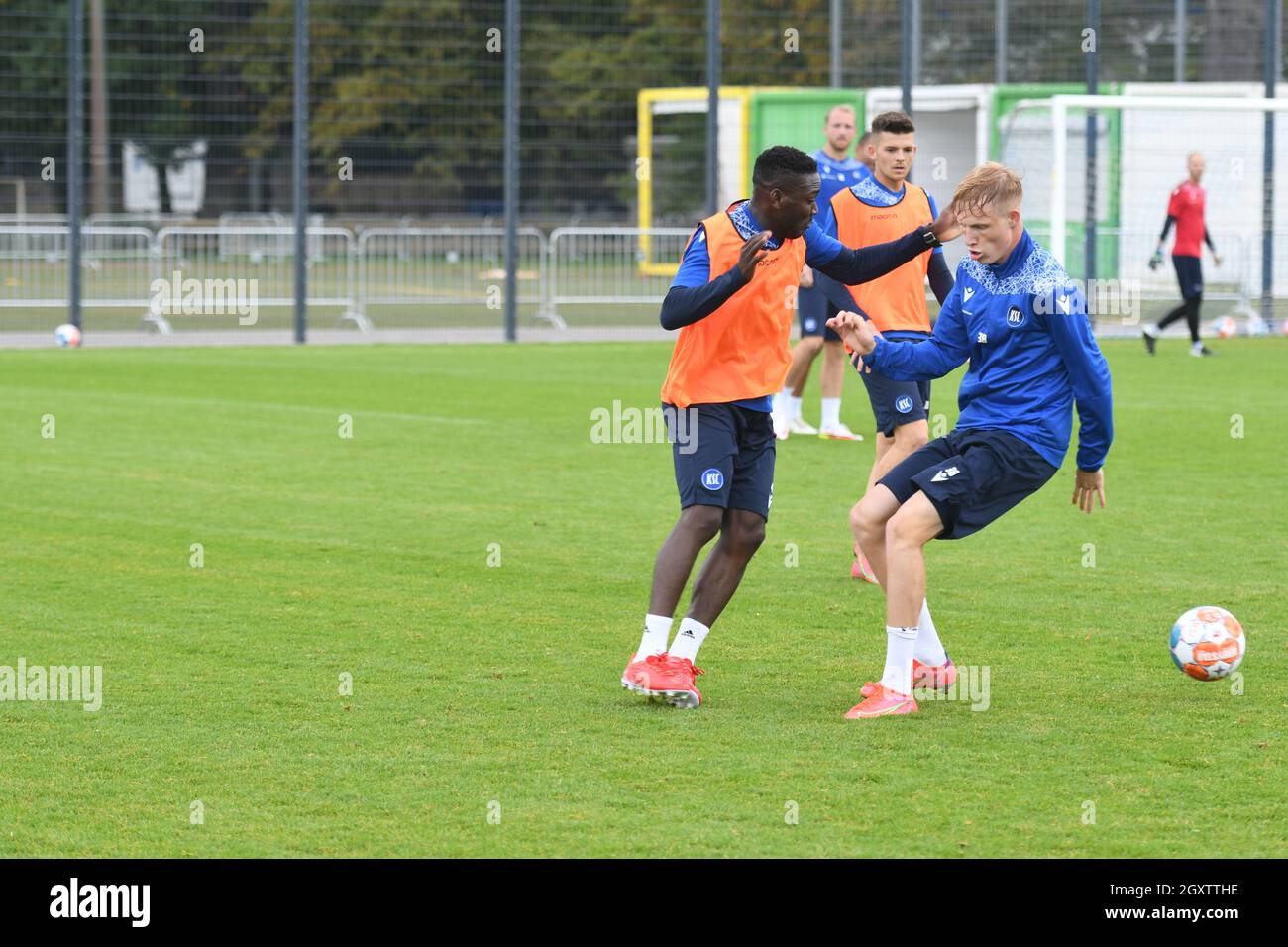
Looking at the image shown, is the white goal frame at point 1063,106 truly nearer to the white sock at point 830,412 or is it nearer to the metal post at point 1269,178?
the metal post at point 1269,178

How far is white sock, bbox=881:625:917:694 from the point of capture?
616cm

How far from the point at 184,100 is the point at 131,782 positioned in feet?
61.9

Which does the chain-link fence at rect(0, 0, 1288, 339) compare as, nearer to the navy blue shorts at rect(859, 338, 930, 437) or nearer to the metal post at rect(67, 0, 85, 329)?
the metal post at rect(67, 0, 85, 329)

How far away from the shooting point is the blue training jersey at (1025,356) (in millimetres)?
5996

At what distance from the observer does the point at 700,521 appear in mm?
6402

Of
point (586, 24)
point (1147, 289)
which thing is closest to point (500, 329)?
point (586, 24)

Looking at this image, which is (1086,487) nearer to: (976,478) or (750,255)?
(976,478)

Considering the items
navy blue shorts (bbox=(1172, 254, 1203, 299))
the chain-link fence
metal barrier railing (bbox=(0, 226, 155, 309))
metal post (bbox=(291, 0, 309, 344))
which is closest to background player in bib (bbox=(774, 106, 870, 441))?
navy blue shorts (bbox=(1172, 254, 1203, 299))

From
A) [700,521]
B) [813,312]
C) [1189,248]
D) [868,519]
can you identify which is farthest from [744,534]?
[1189,248]

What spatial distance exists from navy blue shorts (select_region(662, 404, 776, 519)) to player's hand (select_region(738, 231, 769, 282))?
0.59 meters

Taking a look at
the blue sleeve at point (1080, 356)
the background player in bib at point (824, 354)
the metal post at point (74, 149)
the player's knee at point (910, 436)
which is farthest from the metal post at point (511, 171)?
the blue sleeve at point (1080, 356)

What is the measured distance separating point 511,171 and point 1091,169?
762 cm

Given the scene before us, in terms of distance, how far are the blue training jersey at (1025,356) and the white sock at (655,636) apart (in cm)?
113

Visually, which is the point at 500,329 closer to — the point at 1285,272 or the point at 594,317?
the point at 594,317
